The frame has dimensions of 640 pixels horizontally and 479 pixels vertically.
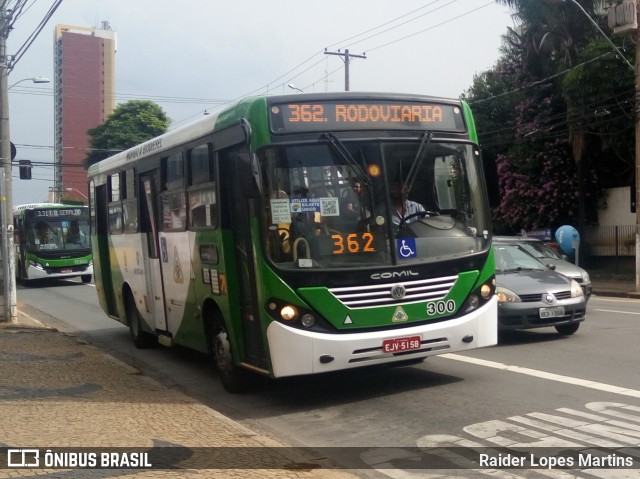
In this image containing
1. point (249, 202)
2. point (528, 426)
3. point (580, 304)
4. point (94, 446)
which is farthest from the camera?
point (580, 304)

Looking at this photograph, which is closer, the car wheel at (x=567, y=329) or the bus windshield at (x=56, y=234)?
the car wheel at (x=567, y=329)

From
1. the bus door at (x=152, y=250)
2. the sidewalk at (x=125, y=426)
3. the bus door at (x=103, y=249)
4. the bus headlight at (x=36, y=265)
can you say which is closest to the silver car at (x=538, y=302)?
the bus door at (x=152, y=250)

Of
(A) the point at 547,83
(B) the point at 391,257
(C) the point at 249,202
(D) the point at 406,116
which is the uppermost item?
(A) the point at 547,83

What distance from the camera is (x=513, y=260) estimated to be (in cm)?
1344

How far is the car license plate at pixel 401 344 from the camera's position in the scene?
8134mm

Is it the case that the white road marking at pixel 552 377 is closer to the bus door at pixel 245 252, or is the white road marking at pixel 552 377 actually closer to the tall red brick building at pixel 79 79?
the bus door at pixel 245 252

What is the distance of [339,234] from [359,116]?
131 cm

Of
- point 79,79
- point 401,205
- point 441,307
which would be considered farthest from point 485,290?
point 79,79

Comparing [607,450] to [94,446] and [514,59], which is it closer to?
[94,446]

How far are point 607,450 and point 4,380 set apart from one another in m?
7.17

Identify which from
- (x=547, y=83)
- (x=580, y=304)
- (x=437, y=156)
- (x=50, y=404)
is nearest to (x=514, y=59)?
(x=547, y=83)

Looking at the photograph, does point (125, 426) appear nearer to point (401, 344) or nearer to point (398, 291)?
point (401, 344)

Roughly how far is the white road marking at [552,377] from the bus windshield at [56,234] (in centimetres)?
2319

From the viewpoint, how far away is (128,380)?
10125 mm
